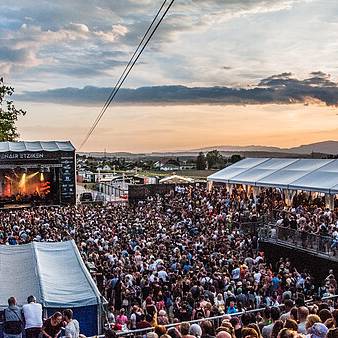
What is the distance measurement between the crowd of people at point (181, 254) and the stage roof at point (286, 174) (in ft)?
3.32

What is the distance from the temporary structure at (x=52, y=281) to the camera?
10.3 meters

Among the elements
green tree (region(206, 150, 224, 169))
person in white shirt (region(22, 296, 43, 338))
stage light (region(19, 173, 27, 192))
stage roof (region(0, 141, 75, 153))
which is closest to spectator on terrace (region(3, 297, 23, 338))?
person in white shirt (region(22, 296, 43, 338))

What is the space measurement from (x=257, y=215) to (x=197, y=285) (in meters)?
11.9

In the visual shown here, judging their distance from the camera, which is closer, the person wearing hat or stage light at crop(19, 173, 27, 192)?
the person wearing hat

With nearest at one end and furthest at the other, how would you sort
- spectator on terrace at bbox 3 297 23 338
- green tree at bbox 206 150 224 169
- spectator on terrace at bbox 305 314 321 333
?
1. spectator on terrace at bbox 305 314 321 333
2. spectator on terrace at bbox 3 297 23 338
3. green tree at bbox 206 150 224 169

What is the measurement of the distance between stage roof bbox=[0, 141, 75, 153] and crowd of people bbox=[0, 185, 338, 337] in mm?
3314

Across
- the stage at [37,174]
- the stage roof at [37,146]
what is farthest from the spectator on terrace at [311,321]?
the stage roof at [37,146]

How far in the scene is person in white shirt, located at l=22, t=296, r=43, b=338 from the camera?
9.15 m

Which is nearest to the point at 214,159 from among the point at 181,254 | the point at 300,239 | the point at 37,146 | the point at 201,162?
the point at 201,162

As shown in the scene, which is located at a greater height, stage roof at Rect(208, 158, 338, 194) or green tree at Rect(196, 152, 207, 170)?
stage roof at Rect(208, 158, 338, 194)

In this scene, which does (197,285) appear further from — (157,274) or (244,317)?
(244,317)

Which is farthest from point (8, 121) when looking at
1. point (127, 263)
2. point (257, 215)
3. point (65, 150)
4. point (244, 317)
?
point (244, 317)

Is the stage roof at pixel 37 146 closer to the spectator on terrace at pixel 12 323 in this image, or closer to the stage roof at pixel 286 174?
the stage roof at pixel 286 174

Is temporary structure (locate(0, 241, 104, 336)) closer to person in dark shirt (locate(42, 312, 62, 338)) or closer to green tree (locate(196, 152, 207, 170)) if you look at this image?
person in dark shirt (locate(42, 312, 62, 338))
